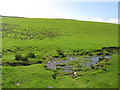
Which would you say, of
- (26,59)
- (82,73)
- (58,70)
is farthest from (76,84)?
(26,59)

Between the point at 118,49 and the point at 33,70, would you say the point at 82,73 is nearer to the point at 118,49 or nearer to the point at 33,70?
the point at 33,70

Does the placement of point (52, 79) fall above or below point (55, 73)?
below

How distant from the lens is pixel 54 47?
138 ft

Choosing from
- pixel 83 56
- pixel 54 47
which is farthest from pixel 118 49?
pixel 54 47

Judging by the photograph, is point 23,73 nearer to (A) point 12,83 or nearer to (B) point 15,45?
(A) point 12,83

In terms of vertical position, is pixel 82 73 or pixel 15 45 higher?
pixel 15 45

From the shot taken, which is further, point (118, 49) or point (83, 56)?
point (118, 49)

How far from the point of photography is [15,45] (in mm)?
42031

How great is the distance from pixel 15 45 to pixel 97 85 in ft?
92.4

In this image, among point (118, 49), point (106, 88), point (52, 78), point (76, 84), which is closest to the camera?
point (106, 88)

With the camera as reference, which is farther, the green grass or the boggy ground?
the boggy ground

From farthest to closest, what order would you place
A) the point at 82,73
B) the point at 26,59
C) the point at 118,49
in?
the point at 118,49, the point at 26,59, the point at 82,73

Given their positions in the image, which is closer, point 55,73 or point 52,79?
point 52,79

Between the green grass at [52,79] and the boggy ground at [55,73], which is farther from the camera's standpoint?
the boggy ground at [55,73]
